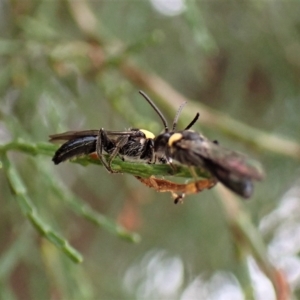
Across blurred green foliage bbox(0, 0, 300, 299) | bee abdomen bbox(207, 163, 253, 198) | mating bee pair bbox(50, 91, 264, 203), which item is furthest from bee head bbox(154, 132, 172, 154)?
blurred green foliage bbox(0, 0, 300, 299)

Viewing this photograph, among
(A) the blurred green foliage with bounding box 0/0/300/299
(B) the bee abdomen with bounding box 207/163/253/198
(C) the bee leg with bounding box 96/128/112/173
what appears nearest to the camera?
(B) the bee abdomen with bounding box 207/163/253/198

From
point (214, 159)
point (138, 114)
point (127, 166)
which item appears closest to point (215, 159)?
point (214, 159)

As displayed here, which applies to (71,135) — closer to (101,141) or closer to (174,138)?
(101,141)

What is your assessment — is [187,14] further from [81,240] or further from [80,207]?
[81,240]

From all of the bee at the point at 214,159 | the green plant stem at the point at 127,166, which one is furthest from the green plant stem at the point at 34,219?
the bee at the point at 214,159

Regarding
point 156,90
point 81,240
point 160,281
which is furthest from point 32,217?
point 81,240

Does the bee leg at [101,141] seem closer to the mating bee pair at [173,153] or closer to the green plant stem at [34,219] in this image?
the mating bee pair at [173,153]

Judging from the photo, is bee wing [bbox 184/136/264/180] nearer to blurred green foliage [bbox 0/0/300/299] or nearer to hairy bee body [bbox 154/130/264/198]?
hairy bee body [bbox 154/130/264/198]

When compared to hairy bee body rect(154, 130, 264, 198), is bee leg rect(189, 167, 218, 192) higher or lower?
lower

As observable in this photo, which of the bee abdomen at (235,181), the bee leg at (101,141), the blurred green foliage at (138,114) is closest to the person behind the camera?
the bee abdomen at (235,181)
